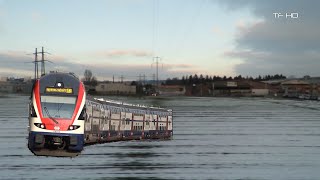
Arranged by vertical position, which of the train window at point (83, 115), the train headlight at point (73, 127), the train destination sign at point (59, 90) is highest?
the train destination sign at point (59, 90)

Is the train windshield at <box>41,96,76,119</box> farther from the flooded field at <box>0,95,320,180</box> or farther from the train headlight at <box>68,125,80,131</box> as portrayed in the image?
the flooded field at <box>0,95,320,180</box>

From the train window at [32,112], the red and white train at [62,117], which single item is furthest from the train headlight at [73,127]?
the train window at [32,112]

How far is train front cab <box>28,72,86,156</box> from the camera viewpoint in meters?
20.9

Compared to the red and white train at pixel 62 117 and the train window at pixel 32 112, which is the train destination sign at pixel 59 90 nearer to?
the red and white train at pixel 62 117

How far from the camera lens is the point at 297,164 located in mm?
22781

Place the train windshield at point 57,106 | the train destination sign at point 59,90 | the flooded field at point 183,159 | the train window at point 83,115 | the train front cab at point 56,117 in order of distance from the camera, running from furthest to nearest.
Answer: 1. the train destination sign at point 59,90
2. the train window at point 83,115
3. the train windshield at point 57,106
4. the train front cab at point 56,117
5. the flooded field at point 183,159

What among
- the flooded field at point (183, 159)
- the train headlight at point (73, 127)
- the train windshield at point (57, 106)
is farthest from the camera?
the train windshield at point (57, 106)

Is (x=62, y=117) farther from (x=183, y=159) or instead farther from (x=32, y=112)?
(x=183, y=159)

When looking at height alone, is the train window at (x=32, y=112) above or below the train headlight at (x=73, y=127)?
above

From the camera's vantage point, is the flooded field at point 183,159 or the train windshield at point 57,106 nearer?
the flooded field at point 183,159

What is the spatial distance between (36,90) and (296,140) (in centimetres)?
2048

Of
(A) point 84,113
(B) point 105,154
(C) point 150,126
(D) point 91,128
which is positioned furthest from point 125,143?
(A) point 84,113

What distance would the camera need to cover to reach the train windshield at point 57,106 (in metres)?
21.3


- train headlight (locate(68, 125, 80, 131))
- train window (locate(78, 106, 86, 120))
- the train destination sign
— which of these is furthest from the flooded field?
the train destination sign
